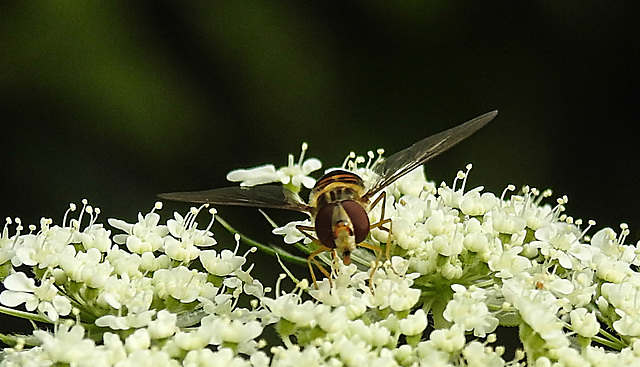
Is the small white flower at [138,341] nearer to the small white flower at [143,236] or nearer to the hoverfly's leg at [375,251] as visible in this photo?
the small white flower at [143,236]

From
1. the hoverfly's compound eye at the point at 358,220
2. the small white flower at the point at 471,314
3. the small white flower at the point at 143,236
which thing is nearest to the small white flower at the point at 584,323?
the small white flower at the point at 471,314

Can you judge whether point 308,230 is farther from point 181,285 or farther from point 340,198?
point 181,285

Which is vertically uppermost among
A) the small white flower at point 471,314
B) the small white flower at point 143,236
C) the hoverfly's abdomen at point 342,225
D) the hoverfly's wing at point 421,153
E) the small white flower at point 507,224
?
the hoverfly's wing at point 421,153

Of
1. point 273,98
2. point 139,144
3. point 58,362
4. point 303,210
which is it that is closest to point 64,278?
point 58,362

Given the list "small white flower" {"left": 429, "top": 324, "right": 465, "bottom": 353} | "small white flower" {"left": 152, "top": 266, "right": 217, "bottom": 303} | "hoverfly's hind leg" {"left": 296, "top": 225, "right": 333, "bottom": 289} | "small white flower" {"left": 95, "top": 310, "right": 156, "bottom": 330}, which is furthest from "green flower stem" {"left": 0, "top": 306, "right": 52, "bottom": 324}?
"small white flower" {"left": 429, "top": 324, "right": 465, "bottom": 353}

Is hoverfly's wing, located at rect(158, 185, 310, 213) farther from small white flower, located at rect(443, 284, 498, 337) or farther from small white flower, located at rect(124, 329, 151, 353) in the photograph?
small white flower, located at rect(443, 284, 498, 337)

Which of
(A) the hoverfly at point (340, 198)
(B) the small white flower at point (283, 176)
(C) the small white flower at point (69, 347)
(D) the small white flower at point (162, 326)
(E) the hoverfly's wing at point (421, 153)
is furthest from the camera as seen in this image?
(B) the small white flower at point (283, 176)

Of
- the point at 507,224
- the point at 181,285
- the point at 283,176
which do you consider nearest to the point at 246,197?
the point at 181,285
